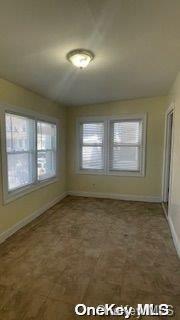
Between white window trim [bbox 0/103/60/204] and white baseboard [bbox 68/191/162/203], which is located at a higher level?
white window trim [bbox 0/103/60/204]

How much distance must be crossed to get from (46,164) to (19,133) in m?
1.20

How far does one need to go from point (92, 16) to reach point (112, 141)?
11.8ft

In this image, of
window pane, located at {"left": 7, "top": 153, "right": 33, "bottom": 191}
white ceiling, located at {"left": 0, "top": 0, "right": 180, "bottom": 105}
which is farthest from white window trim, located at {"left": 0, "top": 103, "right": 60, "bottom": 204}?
white ceiling, located at {"left": 0, "top": 0, "right": 180, "bottom": 105}

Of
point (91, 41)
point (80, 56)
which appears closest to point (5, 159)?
point (80, 56)

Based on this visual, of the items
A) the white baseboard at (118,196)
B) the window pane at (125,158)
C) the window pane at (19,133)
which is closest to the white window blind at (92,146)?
the window pane at (125,158)

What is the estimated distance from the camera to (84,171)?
5.45 metres

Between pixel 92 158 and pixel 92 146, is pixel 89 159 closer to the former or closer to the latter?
pixel 92 158

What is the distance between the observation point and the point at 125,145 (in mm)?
5059

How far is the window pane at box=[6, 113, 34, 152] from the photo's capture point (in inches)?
127

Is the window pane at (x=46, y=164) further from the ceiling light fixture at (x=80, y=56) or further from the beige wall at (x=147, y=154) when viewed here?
the ceiling light fixture at (x=80, y=56)

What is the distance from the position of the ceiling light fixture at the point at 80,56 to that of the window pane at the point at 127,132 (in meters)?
2.72

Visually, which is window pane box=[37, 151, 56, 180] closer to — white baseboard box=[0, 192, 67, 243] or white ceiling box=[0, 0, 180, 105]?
white baseboard box=[0, 192, 67, 243]

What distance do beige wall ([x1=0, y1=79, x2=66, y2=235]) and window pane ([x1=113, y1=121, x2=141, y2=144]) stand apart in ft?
4.49

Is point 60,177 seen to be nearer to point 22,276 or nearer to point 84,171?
point 84,171
